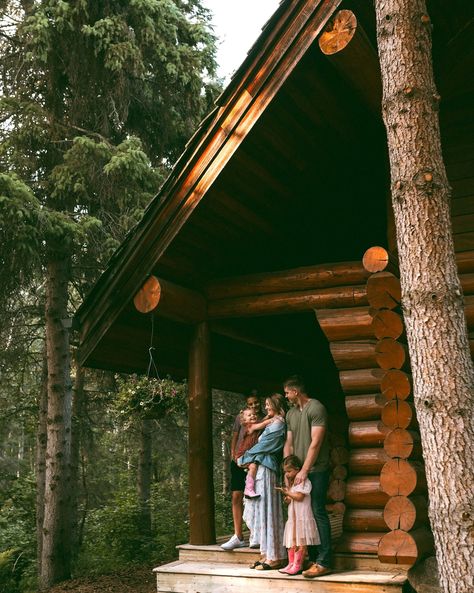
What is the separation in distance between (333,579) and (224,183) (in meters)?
4.21

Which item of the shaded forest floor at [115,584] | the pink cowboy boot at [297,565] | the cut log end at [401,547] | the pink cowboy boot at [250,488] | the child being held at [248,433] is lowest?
the shaded forest floor at [115,584]

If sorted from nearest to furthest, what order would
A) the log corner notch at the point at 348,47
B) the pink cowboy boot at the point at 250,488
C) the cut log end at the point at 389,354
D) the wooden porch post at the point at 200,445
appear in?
the log corner notch at the point at 348,47
the cut log end at the point at 389,354
the pink cowboy boot at the point at 250,488
the wooden porch post at the point at 200,445

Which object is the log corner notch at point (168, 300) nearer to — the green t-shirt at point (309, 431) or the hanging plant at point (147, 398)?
the green t-shirt at point (309, 431)

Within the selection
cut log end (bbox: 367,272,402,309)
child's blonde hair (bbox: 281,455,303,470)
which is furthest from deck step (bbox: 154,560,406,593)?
cut log end (bbox: 367,272,402,309)

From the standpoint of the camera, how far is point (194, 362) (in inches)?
335

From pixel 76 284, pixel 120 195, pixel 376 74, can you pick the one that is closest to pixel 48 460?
pixel 76 284

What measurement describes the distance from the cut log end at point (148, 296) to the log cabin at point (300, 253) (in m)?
0.02

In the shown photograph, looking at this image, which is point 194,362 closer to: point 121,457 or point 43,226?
point 43,226

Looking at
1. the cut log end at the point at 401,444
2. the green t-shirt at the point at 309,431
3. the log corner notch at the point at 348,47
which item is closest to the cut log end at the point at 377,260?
the green t-shirt at the point at 309,431

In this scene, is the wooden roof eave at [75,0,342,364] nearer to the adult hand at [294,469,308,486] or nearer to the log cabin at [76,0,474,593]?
the log cabin at [76,0,474,593]

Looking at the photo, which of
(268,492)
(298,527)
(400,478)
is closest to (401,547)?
(400,478)

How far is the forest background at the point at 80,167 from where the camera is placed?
12.2 metres

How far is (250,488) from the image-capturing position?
7699mm

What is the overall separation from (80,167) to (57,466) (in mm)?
5428
